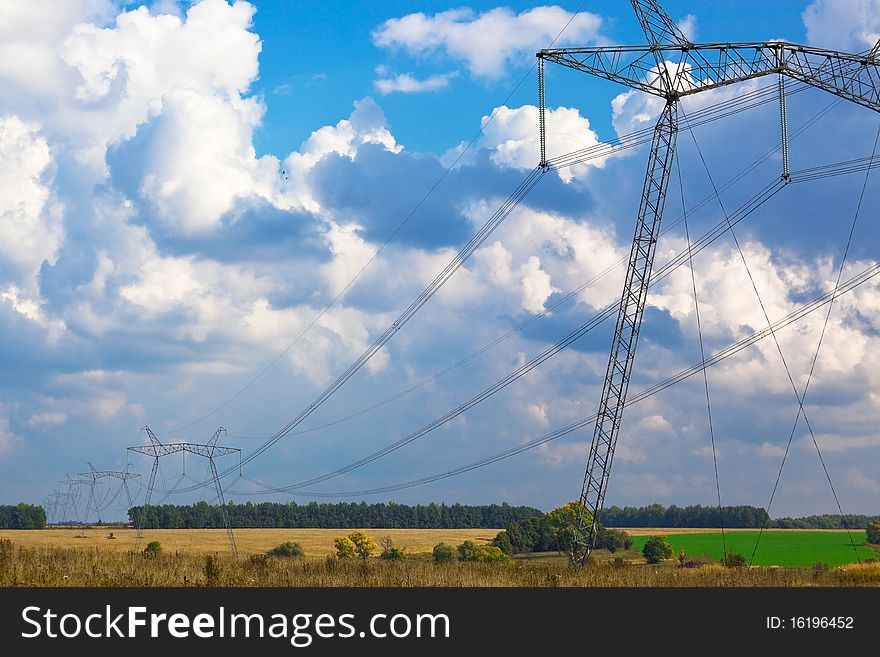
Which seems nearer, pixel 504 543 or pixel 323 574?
pixel 323 574

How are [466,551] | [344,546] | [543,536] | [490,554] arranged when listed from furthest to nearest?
[543,536], [344,546], [466,551], [490,554]

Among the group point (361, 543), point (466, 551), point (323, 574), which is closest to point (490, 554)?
point (466, 551)

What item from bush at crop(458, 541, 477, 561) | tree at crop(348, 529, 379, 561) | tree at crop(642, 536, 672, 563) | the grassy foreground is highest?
the grassy foreground

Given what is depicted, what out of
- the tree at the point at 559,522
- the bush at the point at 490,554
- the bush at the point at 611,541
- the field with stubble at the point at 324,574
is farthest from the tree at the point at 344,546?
the field with stubble at the point at 324,574

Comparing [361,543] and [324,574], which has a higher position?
[324,574]

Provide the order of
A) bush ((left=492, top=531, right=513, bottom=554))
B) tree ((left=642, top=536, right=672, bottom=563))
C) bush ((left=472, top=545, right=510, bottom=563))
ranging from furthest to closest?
bush ((left=492, top=531, right=513, bottom=554)), tree ((left=642, top=536, right=672, bottom=563)), bush ((left=472, top=545, right=510, bottom=563))

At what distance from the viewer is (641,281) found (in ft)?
243

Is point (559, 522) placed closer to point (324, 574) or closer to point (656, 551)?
point (656, 551)

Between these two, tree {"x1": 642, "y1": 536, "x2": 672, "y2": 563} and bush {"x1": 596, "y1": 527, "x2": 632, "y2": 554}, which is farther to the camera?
bush {"x1": 596, "y1": 527, "x2": 632, "y2": 554}

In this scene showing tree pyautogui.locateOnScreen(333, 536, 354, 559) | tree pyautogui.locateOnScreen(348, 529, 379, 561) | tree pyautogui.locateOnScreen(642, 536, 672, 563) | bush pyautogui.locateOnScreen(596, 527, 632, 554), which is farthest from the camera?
bush pyautogui.locateOnScreen(596, 527, 632, 554)

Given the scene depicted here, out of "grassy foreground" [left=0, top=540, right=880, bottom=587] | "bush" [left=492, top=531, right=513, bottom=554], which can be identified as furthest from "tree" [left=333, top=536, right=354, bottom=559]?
"grassy foreground" [left=0, top=540, right=880, bottom=587]

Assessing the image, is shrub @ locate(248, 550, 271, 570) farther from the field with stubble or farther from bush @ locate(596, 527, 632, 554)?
bush @ locate(596, 527, 632, 554)
